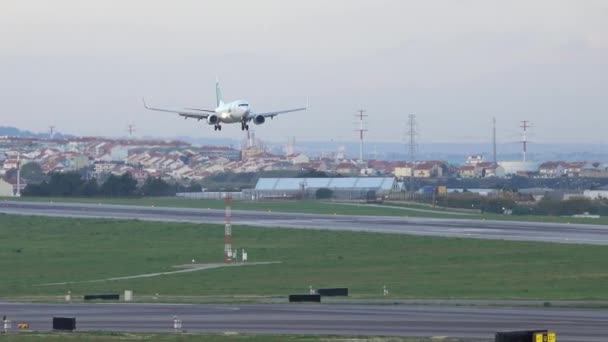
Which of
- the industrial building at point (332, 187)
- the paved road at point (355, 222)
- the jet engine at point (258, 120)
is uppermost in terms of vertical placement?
the jet engine at point (258, 120)

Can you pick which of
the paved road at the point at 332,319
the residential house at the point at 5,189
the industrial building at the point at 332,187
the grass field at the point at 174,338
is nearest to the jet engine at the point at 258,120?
the paved road at the point at 332,319

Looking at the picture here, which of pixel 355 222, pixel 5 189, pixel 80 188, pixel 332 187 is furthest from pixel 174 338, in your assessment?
pixel 5 189

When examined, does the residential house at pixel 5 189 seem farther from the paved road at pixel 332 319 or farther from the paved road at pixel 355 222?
the paved road at pixel 332 319

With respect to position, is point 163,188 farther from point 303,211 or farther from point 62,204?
point 303,211

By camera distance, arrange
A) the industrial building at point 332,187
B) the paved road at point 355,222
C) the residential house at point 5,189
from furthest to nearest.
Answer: the residential house at point 5,189 → the industrial building at point 332,187 → the paved road at point 355,222

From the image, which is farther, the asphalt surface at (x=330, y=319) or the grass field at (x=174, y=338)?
the asphalt surface at (x=330, y=319)

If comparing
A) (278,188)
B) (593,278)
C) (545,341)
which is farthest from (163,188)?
(545,341)

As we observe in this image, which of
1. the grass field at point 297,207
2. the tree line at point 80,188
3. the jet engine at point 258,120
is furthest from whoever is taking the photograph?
the tree line at point 80,188
